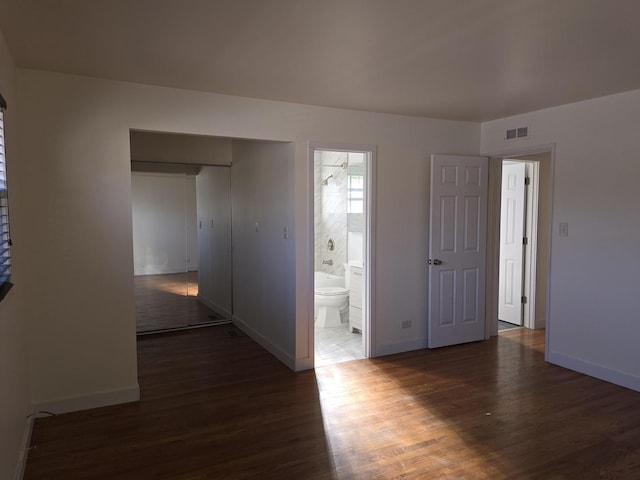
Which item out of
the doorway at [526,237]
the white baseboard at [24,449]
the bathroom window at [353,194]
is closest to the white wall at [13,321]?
the white baseboard at [24,449]

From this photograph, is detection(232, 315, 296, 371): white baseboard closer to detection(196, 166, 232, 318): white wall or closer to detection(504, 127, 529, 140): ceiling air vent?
detection(196, 166, 232, 318): white wall

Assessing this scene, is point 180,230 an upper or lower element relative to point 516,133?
lower

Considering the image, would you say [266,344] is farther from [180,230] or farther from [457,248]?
[457,248]

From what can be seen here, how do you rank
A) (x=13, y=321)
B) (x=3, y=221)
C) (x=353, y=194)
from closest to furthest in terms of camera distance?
(x=3, y=221) → (x=13, y=321) → (x=353, y=194)

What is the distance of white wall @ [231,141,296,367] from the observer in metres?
4.16

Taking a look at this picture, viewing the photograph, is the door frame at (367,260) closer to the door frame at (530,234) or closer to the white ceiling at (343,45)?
the white ceiling at (343,45)

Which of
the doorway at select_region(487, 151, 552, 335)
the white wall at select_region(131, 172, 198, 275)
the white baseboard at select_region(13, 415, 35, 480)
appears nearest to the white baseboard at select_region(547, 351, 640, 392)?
the doorway at select_region(487, 151, 552, 335)

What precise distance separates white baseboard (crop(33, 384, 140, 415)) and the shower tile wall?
131 inches

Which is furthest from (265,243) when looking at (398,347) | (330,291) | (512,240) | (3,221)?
(512,240)

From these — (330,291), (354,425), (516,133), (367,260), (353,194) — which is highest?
(516,133)

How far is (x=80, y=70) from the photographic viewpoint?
10.0ft

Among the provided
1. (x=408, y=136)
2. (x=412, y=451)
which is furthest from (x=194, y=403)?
(x=408, y=136)

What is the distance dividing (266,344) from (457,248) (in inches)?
87.8

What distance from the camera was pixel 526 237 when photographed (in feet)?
18.2
